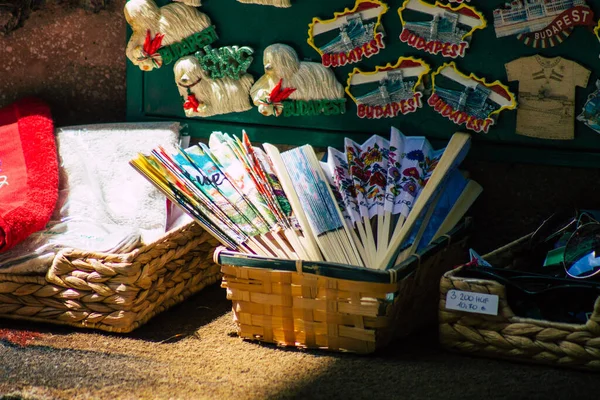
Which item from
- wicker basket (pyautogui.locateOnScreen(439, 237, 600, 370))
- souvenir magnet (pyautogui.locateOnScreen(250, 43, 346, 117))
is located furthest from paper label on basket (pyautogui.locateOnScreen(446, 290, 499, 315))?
souvenir magnet (pyautogui.locateOnScreen(250, 43, 346, 117))

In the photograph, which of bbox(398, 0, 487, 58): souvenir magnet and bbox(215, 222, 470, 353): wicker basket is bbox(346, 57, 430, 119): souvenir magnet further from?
bbox(215, 222, 470, 353): wicker basket

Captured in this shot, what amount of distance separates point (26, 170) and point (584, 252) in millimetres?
1654

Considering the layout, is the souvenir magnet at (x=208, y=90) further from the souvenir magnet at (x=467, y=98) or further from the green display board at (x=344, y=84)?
the souvenir magnet at (x=467, y=98)

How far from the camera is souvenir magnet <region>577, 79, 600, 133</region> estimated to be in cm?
221

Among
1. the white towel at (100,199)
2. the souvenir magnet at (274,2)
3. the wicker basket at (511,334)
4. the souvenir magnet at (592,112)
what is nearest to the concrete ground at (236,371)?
the wicker basket at (511,334)

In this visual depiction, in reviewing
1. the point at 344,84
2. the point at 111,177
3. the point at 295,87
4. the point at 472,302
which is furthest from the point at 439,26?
the point at 111,177

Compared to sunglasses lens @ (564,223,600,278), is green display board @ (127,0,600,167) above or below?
above

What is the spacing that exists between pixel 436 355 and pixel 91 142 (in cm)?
134

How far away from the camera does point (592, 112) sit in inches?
87.6

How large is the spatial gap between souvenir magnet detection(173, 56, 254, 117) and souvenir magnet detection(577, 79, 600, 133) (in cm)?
103

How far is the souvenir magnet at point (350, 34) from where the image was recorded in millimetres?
2393

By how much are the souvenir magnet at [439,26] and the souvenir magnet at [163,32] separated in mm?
649

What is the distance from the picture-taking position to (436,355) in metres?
2.04

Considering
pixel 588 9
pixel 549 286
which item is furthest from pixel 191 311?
pixel 588 9
